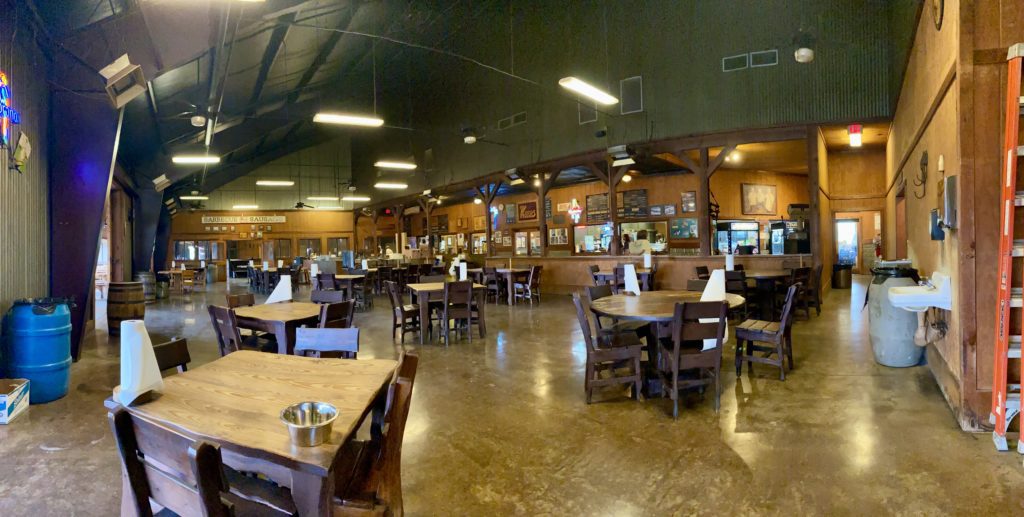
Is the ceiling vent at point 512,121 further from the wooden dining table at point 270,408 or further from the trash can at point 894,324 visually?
the wooden dining table at point 270,408

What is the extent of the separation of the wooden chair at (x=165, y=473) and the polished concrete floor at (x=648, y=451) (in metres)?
1.23

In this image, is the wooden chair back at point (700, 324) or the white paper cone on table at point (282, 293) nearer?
the wooden chair back at point (700, 324)

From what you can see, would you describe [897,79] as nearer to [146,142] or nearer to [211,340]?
[211,340]

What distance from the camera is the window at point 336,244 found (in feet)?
79.3

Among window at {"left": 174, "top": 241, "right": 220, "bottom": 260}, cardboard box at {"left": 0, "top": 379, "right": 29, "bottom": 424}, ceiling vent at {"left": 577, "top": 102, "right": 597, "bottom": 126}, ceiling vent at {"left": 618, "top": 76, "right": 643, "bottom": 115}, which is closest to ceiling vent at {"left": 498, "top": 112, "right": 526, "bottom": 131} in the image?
ceiling vent at {"left": 577, "top": 102, "right": 597, "bottom": 126}

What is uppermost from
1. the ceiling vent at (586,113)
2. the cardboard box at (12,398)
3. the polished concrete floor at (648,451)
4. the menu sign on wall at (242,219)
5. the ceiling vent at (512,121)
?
the ceiling vent at (512,121)

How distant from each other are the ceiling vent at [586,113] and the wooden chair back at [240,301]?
8.31 meters

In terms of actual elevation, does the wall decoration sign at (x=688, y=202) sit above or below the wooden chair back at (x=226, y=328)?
above

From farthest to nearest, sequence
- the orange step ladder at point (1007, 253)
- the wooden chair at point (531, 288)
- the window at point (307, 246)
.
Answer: the window at point (307, 246) < the wooden chair at point (531, 288) < the orange step ladder at point (1007, 253)

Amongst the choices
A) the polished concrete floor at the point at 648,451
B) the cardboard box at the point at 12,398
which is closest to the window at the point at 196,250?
the polished concrete floor at the point at 648,451

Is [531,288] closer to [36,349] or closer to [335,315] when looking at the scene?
[335,315]

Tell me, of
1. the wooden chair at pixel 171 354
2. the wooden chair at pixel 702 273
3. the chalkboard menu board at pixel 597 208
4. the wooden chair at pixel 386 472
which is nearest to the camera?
the wooden chair at pixel 386 472

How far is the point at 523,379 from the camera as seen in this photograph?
14.4 feet

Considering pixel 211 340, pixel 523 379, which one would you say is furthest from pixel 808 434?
pixel 211 340
